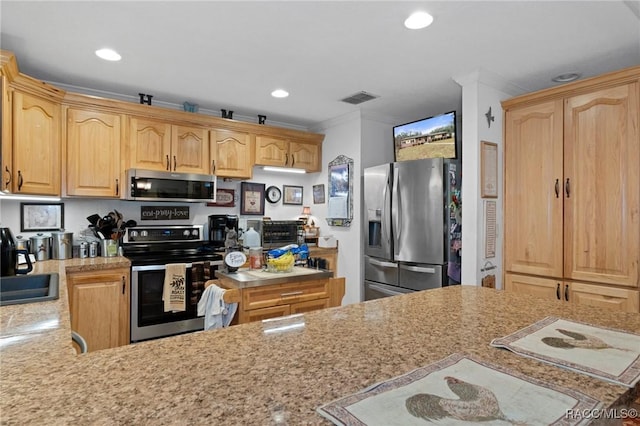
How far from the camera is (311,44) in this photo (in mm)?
2340

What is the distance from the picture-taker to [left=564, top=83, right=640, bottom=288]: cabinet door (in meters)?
2.34

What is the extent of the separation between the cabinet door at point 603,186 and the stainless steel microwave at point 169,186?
10.1ft

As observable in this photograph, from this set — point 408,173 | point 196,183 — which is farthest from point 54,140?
point 408,173

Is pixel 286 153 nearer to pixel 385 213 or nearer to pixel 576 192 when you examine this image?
pixel 385 213

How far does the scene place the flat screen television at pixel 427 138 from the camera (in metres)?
3.25

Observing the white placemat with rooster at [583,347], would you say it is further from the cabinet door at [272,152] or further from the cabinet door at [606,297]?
the cabinet door at [272,152]

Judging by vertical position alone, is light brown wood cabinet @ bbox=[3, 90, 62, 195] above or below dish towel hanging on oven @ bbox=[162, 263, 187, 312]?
above

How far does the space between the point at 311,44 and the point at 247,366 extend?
2.11 meters

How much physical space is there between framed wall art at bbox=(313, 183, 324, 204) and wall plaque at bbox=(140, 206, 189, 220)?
156cm

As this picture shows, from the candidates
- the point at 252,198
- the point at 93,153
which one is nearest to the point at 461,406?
the point at 93,153

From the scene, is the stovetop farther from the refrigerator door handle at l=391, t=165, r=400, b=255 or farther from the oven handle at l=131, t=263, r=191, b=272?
the refrigerator door handle at l=391, t=165, r=400, b=255

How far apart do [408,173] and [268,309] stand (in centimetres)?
184

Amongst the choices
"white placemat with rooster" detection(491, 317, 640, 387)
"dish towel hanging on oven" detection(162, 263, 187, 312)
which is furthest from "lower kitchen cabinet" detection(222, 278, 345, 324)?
"white placemat with rooster" detection(491, 317, 640, 387)

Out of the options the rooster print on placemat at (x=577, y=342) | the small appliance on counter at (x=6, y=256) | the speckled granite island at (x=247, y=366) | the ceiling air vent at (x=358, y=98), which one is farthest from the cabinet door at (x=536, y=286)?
the small appliance on counter at (x=6, y=256)
